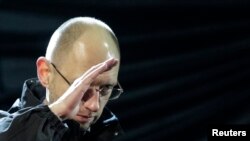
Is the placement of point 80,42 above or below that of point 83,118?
above

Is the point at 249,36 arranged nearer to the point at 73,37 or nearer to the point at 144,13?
the point at 144,13

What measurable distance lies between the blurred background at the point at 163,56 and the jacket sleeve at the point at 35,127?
94 cm

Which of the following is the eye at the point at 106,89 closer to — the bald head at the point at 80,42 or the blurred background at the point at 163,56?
the bald head at the point at 80,42

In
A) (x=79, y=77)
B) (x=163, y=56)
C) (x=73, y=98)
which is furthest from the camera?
(x=163, y=56)

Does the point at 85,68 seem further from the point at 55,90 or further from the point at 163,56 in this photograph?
the point at 163,56

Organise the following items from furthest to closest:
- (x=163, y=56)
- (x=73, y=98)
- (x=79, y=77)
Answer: (x=163, y=56) → (x=79, y=77) → (x=73, y=98)

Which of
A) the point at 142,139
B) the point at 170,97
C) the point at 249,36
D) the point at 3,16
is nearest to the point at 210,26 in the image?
the point at 249,36

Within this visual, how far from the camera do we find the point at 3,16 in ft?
6.13

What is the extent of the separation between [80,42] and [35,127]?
33 cm

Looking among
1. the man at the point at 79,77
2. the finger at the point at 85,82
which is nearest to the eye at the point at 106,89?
the man at the point at 79,77

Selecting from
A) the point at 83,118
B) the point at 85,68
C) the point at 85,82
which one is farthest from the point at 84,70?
the point at 85,82

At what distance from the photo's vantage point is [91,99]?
1119 mm

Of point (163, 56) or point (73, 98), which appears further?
point (163, 56)

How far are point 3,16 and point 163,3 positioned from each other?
60 cm
